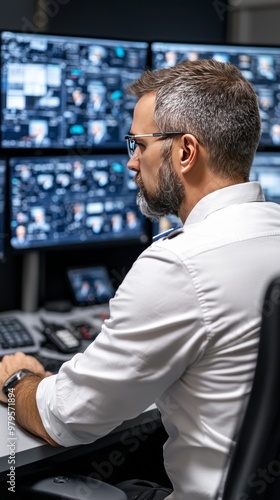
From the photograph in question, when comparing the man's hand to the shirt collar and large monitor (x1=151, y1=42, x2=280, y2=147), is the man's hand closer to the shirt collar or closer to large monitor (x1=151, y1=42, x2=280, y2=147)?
the shirt collar

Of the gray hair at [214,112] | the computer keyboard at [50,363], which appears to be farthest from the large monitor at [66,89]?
the gray hair at [214,112]

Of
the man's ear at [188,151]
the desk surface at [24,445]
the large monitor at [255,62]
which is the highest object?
the large monitor at [255,62]

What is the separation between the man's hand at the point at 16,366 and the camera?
57.3 inches

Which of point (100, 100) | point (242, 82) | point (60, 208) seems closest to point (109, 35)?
point (100, 100)

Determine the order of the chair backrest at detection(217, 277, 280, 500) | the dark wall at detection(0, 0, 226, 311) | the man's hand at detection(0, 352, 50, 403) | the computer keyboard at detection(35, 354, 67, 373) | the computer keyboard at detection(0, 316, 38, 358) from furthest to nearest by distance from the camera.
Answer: the dark wall at detection(0, 0, 226, 311) < the computer keyboard at detection(0, 316, 38, 358) < the computer keyboard at detection(35, 354, 67, 373) < the man's hand at detection(0, 352, 50, 403) < the chair backrest at detection(217, 277, 280, 500)

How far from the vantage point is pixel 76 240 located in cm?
210

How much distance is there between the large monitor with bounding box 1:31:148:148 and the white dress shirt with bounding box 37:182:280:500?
0.90 m

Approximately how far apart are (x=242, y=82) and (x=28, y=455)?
30.1 inches

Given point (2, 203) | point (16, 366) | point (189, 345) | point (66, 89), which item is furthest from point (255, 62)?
point (189, 345)

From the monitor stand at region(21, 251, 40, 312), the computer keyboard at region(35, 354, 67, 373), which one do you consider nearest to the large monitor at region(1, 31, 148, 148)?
the monitor stand at region(21, 251, 40, 312)

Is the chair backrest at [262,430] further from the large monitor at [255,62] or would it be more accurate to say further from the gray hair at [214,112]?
the large monitor at [255,62]

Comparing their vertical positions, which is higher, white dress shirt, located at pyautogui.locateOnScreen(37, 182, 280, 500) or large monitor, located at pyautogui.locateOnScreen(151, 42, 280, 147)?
large monitor, located at pyautogui.locateOnScreen(151, 42, 280, 147)

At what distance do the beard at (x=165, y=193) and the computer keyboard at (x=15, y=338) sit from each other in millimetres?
A: 603

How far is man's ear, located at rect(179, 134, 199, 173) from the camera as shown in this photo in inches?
48.1
